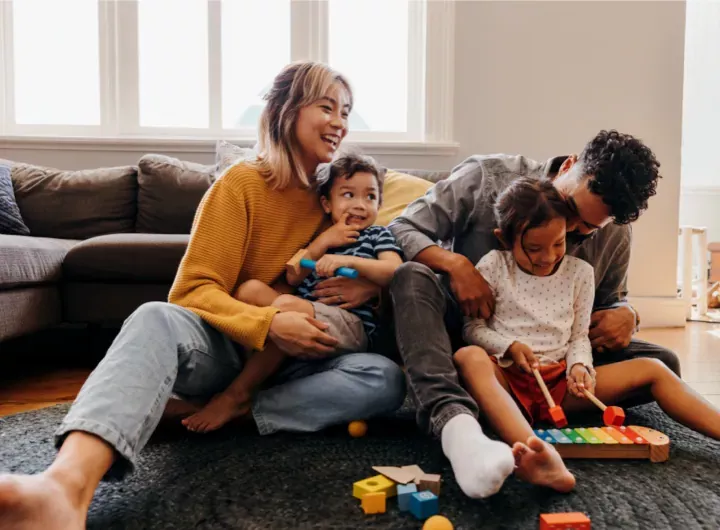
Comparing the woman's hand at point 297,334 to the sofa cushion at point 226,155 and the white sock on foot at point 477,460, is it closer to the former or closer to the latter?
the white sock on foot at point 477,460

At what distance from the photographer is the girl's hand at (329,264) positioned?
1.28 metres

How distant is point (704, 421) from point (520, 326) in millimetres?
369

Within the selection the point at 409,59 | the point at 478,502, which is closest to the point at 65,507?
the point at 478,502

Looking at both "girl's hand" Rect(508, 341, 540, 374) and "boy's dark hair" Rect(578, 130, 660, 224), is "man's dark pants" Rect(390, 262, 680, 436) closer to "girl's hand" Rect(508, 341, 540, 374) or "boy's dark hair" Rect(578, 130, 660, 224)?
"girl's hand" Rect(508, 341, 540, 374)

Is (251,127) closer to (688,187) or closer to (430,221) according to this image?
(430,221)

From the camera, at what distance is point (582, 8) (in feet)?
9.45

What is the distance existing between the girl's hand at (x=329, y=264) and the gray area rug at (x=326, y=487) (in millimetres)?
329

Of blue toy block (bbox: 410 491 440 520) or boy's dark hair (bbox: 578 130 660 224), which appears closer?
blue toy block (bbox: 410 491 440 520)

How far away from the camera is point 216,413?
1255 mm

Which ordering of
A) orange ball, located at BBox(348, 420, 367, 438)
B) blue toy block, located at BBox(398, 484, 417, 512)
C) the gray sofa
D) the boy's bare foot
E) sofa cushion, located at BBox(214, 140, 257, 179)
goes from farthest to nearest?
1. sofa cushion, located at BBox(214, 140, 257, 179)
2. the gray sofa
3. orange ball, located at BBox(348, 420, 367, 438)
4. blue toy block, located at BBox(398, 484, 417, 512)
5. the boy's bare foot

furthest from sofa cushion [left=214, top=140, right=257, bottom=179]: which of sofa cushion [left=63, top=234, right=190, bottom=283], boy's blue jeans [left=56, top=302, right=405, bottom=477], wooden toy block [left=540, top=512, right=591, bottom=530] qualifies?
wooden toy block [left=540, top=512, right=591, bottom=530]

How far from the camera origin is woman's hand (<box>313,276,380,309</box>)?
1323 mm

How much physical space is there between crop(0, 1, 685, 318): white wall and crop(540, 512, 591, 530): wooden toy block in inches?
87.4

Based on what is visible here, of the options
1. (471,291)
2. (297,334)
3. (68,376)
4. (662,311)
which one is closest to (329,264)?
(297,334)
